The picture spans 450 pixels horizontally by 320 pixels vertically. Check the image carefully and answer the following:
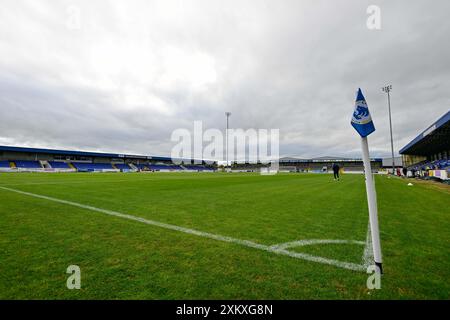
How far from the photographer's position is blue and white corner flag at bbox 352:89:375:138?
8.60 feet

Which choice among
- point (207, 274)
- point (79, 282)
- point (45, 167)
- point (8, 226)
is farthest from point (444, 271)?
point (45, 167)

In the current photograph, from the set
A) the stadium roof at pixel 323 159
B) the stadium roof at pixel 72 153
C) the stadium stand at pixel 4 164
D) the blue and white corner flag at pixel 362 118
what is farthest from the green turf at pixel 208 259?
the stadium roof at pixel 323 159

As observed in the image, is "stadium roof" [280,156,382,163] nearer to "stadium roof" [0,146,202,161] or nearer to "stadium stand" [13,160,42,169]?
"stadium roof" [0,146,202,161]

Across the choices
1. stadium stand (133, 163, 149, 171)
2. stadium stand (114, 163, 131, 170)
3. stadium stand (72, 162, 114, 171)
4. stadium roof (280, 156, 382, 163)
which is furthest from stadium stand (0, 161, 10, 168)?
stadium roof (280, 156, 382, 163)

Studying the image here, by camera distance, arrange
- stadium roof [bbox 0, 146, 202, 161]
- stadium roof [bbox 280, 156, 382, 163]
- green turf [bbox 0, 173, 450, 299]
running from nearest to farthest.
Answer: green turf [bbox 0, 173, 450, 299] < stadium roof [bbox 0, 146, 202, 161] < stadium roof [bbox 280, 156, 382, 163]

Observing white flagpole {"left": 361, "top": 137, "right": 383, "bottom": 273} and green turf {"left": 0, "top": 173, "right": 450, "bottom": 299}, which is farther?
white flagpole {"left": 361, "top": 137, "right": 383, "bottom": 273}

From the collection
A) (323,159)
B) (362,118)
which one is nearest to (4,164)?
(362,118)

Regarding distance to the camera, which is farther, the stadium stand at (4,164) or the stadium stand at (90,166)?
the stadium stand at (90,166)

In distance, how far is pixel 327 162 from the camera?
9250cm

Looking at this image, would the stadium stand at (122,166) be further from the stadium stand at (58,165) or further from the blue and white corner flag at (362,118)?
the blue and white corner flag at (362,118)

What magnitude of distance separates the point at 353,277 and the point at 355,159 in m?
100

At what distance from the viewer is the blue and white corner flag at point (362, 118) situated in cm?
262

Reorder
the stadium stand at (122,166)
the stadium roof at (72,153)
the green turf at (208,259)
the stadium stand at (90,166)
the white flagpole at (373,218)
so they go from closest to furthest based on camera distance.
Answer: the green turf at (208,259), the white flagpole at (373,218), the stadium roof at (72,153), the stadium stand at (90,166), the stadium stand at (122,166)
